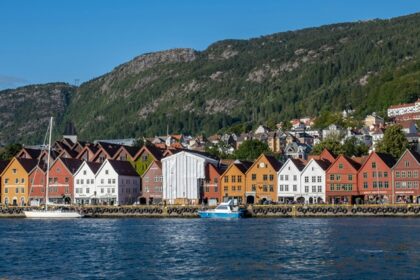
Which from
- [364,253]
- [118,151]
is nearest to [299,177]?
[118,151]

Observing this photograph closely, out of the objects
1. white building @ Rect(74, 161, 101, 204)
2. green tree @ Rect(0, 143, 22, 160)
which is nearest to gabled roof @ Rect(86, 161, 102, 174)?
white building @ Rect(74, 161, 101, 204)

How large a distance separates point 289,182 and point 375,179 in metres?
13.4

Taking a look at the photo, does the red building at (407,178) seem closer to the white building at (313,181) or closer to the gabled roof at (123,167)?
the white building at (313,181)

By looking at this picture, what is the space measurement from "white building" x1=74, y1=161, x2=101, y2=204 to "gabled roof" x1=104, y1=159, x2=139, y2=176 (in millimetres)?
3700

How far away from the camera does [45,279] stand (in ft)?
153

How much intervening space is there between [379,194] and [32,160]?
60.8m

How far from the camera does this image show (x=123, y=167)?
452ft

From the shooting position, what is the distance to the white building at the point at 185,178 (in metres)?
131

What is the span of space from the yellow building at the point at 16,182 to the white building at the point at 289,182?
43.4 m

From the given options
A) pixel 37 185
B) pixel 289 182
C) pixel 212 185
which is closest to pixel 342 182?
pixel 289 182

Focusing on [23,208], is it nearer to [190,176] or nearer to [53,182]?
[53,182]

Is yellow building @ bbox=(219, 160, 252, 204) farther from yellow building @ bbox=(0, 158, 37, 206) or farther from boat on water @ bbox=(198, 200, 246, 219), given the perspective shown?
yellow building @ bbox=(0, 158, 37, 206)

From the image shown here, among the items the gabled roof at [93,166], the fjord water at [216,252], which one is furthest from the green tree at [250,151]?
the fjord water at [216,252]

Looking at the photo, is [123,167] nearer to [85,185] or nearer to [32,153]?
[85,185]
